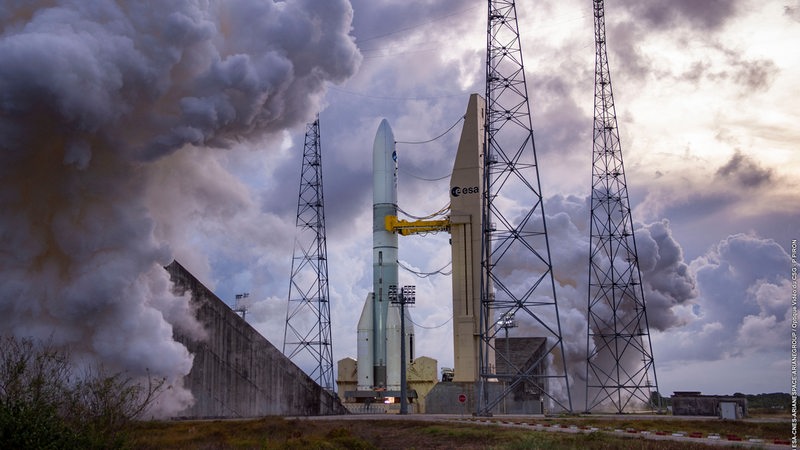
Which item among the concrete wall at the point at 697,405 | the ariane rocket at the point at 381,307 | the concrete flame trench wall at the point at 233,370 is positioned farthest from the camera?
the ariane rocket at the point at 381,307

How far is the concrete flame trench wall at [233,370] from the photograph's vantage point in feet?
165

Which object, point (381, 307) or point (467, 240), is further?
point (381, 307)

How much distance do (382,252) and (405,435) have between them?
126 feet

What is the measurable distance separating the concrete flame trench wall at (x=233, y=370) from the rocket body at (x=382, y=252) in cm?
1918

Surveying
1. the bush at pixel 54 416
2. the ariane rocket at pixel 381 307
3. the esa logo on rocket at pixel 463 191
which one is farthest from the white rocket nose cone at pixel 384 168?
the bush at pixel 54 416

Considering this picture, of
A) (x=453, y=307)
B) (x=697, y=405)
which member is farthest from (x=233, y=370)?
(x=697, y=405)

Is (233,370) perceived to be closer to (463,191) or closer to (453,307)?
(453,307)

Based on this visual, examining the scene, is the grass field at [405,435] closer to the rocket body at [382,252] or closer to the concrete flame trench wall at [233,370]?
the concrete flame trench wall at [233,370]

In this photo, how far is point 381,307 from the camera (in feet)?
248

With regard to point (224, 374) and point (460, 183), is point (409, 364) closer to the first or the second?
point (460, 183)

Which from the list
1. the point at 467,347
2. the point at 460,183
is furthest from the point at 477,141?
the point at 467,347

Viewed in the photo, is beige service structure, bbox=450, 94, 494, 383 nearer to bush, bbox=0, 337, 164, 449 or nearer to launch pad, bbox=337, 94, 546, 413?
launch pad, bbox=337, 94, 546, 413

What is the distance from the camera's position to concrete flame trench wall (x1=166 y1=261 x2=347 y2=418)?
50.4 meters

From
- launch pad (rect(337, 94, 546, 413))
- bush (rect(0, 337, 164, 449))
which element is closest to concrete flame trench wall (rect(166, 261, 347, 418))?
launch pad (rect(337, 94, 546, 413))
